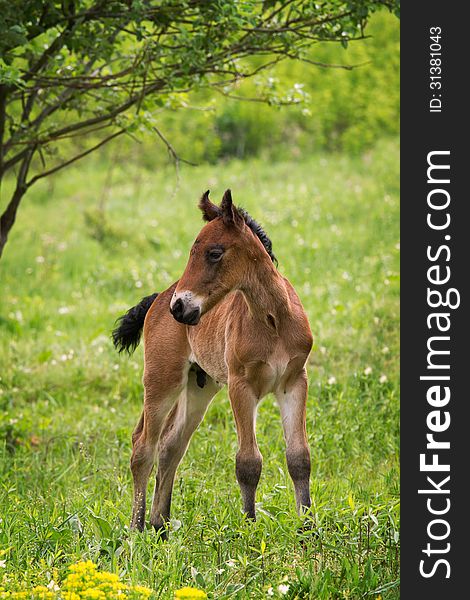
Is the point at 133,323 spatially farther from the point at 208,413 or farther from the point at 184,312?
the point at 208,413

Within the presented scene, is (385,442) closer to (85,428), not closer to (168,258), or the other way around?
(85,428)

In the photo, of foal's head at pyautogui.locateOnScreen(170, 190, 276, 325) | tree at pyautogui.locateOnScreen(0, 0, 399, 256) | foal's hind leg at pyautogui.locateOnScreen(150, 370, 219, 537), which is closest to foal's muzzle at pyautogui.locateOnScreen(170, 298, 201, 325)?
foal's head at pyautogui.locateOnScreen(170, 190, 276, 325)

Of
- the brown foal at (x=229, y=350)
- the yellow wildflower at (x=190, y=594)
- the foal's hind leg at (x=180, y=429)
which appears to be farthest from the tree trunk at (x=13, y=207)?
the yellow wildflower at (x=190, y=594)

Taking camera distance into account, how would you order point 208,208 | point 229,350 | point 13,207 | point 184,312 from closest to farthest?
1. point 184,312
2. point 208,208
3. point 229,350
4. point 13,207

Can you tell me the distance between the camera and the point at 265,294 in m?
5.60

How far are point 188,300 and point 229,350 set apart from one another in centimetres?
71

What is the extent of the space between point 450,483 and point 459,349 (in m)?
0.68

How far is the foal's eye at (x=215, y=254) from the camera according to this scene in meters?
5.30

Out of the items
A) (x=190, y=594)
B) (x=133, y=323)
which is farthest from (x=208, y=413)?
(x=190, y=594)

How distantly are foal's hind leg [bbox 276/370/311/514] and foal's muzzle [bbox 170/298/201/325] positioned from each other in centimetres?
82

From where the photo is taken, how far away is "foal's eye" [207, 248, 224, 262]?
5301mm

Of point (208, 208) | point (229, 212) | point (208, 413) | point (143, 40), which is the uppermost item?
point (143, 40)

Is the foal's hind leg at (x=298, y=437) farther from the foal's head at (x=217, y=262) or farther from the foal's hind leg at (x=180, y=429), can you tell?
the foal's hind leg at (x=180, y=429)

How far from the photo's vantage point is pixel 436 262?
5.09 metres
